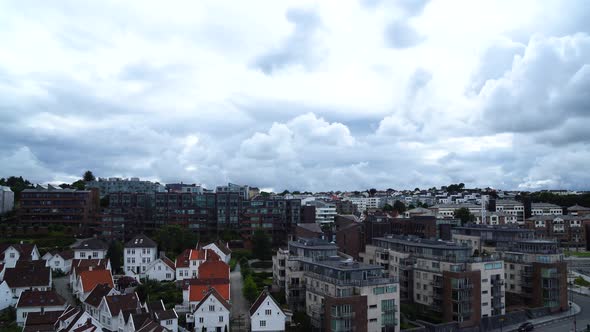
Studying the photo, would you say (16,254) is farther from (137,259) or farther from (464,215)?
(464,215)

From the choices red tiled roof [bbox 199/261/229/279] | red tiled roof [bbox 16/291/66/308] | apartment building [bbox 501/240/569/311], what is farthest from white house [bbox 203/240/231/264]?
apartment building [bbox 501/240/569/311]

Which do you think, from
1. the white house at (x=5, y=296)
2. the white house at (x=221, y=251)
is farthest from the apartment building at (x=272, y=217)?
the white house at (x=5, y=296)

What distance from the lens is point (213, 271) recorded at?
57.2 metres

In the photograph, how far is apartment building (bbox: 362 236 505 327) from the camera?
167ft

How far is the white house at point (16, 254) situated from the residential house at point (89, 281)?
18381 mm

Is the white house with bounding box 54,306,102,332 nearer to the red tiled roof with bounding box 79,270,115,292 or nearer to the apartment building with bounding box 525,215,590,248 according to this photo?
the red tiled roof with bounding box 79,270,115,292

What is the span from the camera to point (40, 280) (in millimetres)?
59562

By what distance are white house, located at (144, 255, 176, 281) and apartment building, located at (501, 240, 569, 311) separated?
45750 mm

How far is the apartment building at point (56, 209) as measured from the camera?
326 ft

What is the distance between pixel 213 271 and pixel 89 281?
1485 cm

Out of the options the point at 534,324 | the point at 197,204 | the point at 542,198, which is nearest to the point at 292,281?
the point at 534,324

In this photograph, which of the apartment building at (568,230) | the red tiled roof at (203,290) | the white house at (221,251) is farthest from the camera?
the apartment building at (568,230)

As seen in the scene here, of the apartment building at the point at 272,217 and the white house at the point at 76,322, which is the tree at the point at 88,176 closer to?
the apartment building at the point at 272,217

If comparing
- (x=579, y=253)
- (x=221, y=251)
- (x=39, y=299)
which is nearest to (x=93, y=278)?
(x=39, y=299)
